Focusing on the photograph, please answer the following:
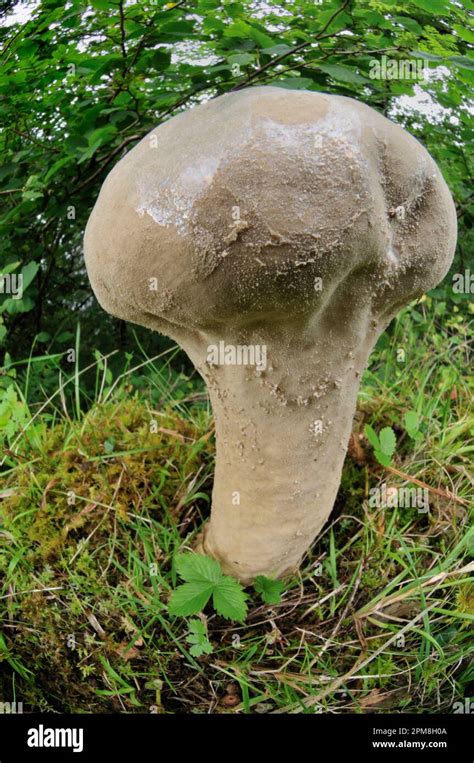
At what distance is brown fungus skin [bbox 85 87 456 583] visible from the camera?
2.57 feet

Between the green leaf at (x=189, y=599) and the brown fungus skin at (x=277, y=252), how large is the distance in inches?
6.8

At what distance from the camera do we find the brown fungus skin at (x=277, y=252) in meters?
0.78

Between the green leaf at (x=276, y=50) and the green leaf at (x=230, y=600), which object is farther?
the green leaf at (x=276, y=50)

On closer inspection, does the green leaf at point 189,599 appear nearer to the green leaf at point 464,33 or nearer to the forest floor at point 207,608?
the forest floor at point 207,608

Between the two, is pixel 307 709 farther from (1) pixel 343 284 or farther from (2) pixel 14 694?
(1) pixel 343 284

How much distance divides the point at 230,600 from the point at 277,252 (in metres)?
0.69

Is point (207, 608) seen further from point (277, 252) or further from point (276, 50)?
point (276, 50)

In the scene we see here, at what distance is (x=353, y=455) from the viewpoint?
4.99ft

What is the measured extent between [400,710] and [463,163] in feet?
5.27

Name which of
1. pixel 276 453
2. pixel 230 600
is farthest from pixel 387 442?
pixel 230 600

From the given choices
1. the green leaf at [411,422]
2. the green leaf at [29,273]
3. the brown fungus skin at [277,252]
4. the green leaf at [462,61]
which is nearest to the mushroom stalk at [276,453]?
the brown fungus skin at [277,252]

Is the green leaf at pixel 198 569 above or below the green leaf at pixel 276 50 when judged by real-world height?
below

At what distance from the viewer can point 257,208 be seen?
2.54ft

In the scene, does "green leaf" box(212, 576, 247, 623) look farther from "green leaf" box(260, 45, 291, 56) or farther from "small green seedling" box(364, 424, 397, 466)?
"green leaf" box(260, 45, 291, 56)
